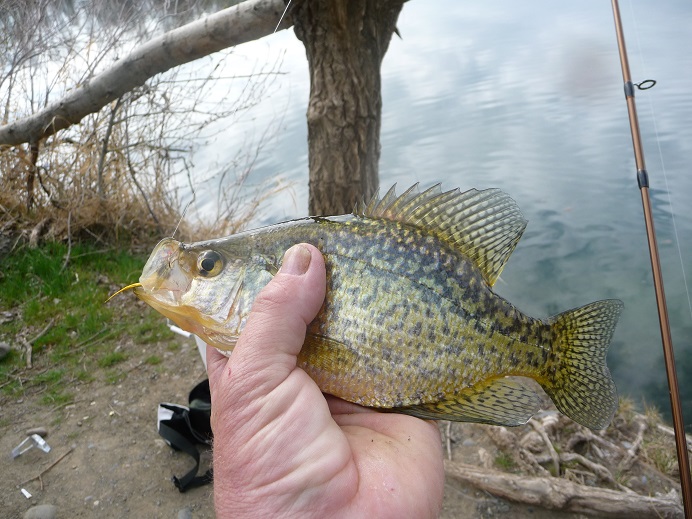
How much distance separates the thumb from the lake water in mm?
4356

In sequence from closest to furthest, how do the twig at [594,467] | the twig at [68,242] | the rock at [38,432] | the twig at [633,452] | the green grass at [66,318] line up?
the twig at [594,467]
the twig at [633,452]
the rock at [38,432]
the green grass at [66,318]
the twig at [68,242]

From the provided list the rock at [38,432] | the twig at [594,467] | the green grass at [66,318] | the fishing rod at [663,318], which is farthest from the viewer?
the green grass at [66,318]

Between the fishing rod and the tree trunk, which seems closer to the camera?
the fishing rod

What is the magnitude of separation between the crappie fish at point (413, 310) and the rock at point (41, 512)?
2.59m

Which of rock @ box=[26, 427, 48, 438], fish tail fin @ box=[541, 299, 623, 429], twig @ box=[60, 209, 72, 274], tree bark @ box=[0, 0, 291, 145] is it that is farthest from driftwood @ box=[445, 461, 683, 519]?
twig @ box=[60, 209, 72, 274]

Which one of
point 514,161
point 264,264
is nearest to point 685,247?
point 514,161

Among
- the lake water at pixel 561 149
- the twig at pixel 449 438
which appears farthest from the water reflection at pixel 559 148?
the twig at pixel 449 438

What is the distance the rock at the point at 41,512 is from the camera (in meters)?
3.26

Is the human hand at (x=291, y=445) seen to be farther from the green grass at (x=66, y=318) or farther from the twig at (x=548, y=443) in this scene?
the green grass at (x=66, y=318)

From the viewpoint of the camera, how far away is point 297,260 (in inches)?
64.2

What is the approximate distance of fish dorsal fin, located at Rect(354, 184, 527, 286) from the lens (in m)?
1.76

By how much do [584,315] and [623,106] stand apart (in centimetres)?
816

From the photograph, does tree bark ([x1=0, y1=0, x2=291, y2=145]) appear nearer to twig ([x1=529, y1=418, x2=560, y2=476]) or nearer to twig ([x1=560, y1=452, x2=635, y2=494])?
twig ([x1=529, y1=418, x2=560, y2=476])

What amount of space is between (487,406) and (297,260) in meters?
0.86
